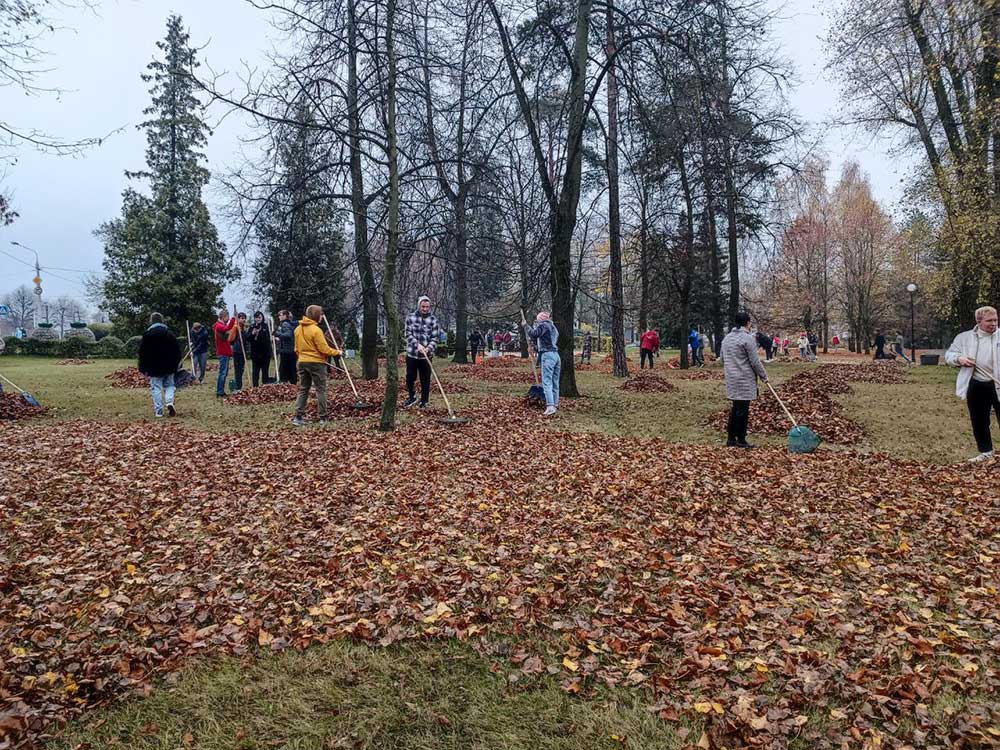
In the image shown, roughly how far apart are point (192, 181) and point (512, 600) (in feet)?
97.5

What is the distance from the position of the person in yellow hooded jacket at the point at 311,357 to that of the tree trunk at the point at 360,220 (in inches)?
74.8

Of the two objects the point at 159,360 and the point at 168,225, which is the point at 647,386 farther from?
the point at 168,225

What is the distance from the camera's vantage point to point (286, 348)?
47.5 ft

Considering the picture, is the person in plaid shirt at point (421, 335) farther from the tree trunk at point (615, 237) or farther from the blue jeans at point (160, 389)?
the tree trunk at point (615, 237)

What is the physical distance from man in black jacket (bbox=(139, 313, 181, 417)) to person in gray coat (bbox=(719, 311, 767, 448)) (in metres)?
8.97

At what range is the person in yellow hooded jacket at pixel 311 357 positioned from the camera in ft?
31.3

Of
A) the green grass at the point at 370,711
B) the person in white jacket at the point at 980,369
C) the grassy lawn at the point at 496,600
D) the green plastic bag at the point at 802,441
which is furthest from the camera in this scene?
the green plastic bag at the point at 802,441

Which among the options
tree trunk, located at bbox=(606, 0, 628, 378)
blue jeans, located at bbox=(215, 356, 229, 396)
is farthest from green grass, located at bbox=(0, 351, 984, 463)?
tree trunk, located at bbox=(606, 0, 628, 378)

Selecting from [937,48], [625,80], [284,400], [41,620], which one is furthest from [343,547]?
[937,48]

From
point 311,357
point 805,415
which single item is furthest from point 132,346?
point 805,415

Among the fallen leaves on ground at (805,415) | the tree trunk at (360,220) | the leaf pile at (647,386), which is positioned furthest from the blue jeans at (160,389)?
the leaf pile at (647,386)

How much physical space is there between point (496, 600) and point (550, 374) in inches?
288

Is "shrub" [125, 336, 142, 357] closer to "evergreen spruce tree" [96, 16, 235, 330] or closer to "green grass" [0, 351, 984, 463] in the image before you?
"evergreen spruce tree" [96, 16, 235, 330]

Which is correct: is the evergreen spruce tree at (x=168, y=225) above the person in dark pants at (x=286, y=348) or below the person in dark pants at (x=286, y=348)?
above
